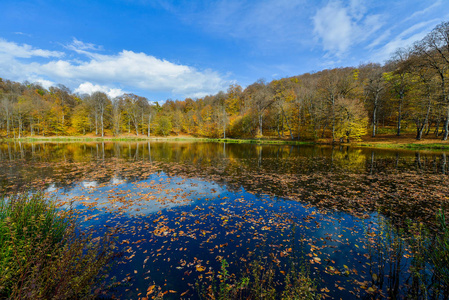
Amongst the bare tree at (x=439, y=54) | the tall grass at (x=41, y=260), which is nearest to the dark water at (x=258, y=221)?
the tall grass at (x=41, y=260)

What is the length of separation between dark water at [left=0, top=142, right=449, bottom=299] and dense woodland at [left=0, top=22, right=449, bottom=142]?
29509 millimetres

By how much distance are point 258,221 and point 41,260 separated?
236 inches

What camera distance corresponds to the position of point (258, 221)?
6.94 metres

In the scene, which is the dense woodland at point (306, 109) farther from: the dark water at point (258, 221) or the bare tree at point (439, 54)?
the dark water at point (258, 221)

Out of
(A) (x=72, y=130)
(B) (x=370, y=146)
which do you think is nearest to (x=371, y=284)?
(B) (x=370, y=146)

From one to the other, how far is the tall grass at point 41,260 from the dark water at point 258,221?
39.1 inches

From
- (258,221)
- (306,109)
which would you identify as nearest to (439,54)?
(306,109)

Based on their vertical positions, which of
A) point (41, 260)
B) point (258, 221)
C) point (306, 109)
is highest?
point (306, 109)

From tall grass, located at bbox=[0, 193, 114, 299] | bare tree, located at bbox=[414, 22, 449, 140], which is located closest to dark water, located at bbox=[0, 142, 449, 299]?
tall grass, located at bbox=[0, 193, 114, 299]

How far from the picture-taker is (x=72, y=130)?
63.9 m

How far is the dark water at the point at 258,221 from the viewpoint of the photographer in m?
4.20

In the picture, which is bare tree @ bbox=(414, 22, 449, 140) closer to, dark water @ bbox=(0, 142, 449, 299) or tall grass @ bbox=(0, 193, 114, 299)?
dark water @ bbox=(0, 142, 449, 299)

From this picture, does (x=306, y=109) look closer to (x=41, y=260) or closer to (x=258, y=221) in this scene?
(x=258, y=221)

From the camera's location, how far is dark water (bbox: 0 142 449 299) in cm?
420
